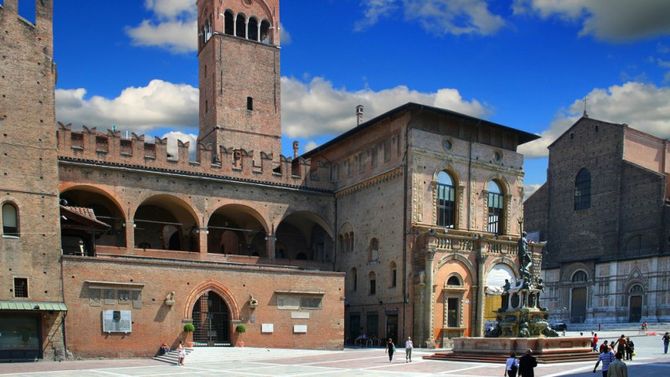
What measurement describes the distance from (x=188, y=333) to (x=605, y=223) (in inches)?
1812

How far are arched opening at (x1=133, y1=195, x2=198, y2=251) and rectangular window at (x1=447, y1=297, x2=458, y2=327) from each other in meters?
16.0

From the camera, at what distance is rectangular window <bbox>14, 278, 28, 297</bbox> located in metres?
30.3

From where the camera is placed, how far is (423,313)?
39.3 metres

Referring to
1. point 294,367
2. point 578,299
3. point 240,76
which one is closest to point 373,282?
point 294,367

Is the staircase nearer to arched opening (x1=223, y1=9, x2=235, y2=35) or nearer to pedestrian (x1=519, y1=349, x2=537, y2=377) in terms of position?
pedestrian (x1=519, y1=349, x2=537, y2=377)

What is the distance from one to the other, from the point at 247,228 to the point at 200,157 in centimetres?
714

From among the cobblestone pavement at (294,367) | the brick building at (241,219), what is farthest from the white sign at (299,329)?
the cobblestone pavement at (294,367)

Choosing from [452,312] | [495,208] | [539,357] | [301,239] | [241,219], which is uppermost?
[495,208]

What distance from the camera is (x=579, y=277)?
217 feet

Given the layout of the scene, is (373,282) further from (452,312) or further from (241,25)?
(241,25)

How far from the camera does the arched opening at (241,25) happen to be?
51.5 meters

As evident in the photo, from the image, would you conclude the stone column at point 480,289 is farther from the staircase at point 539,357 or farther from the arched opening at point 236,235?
the arched opening at point 236,235

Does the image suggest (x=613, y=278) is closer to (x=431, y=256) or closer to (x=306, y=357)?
(x=431, y=256)

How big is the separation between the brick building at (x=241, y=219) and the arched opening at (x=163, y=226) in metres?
0.12
